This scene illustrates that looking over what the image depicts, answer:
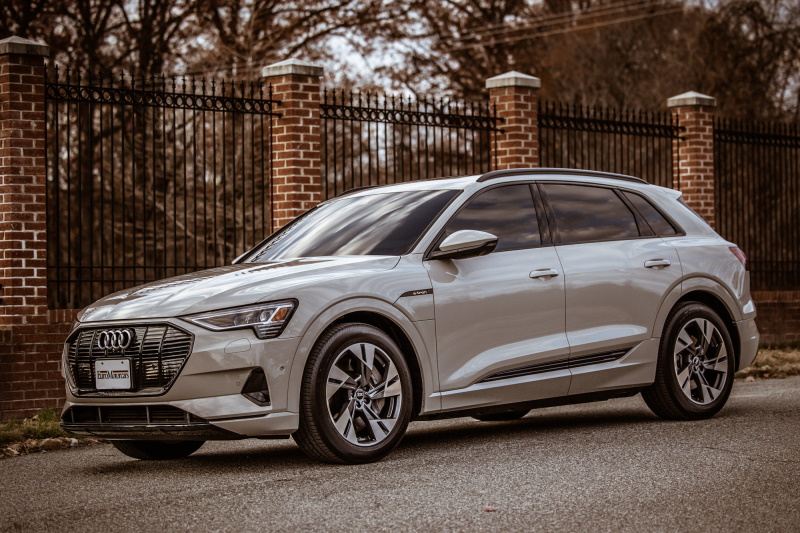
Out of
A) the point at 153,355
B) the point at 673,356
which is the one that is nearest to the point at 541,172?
the point at 673,356

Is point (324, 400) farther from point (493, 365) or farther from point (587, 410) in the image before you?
point (587, 410)

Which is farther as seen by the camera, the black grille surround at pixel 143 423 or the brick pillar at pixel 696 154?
the brick pillar at pixel 696 154

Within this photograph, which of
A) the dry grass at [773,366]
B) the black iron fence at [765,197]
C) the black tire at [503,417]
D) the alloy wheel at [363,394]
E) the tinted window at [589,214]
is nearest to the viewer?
the alloy wheel at [363,394]

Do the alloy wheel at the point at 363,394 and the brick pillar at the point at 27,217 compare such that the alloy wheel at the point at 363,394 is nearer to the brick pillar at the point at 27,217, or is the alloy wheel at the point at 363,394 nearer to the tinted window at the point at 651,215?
the tinted window at the point at 651,215

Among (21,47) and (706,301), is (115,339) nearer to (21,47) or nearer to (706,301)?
(706,301)

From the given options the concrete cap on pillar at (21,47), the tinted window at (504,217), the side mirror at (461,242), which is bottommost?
the side mirror at (461,242)

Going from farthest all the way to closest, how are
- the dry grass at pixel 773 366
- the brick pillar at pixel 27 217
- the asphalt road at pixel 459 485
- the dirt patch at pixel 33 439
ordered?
1. the dry grass at pixel 773 366
2. the brick pillar at pixel 27 217
3. the dirt patch at pixel 33 439
4. the asphalt road at pixel 459 485

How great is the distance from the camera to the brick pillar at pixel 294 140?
12500 mm

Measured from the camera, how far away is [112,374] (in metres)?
6.43

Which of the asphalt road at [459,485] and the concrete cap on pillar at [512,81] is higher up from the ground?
the concrete cap on pillar at [512,81]

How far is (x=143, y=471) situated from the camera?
6840 millimetres

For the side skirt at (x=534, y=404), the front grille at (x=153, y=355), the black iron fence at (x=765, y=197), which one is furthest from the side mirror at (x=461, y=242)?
the black iron fence at (x=765, y=197)

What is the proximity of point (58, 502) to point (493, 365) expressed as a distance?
8.87 feet

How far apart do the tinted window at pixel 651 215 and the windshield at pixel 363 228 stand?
1.73 meters
